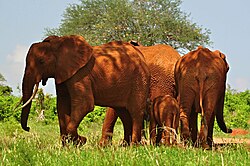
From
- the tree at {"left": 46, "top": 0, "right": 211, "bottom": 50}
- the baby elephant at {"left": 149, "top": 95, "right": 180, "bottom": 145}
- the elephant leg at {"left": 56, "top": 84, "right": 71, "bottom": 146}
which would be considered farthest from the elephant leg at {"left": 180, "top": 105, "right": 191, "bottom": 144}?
the tree at {"left": 46, "top": 0, "right": 211, "bottom": 50}

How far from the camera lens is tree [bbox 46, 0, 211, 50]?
1458 inches

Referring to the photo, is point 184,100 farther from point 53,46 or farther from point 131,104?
point 53,46

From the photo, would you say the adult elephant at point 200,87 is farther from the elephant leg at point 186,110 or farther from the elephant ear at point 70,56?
the elephant ear at point 70,56

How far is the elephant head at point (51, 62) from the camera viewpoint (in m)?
9.84

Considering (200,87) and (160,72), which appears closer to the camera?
(200,87)

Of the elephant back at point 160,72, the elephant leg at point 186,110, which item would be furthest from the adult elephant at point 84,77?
the elephant back at point 160,72

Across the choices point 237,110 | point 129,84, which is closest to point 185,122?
point 129,84

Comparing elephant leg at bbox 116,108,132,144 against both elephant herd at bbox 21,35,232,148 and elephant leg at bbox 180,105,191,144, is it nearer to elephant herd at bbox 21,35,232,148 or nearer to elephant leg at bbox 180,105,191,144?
elephant herd at bbox 21,35,232,148

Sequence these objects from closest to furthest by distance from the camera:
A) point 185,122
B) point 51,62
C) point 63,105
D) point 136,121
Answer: point 51,62 → point 63,105 → point 136,121 → point 185,122

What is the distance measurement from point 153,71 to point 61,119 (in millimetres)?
2830

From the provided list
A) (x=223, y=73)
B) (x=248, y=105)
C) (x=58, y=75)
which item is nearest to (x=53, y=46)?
(x=58, y=75)

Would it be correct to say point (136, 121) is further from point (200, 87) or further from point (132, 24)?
point (132, 24)

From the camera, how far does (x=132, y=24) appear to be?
38375mm

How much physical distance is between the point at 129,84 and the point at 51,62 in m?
1.64
